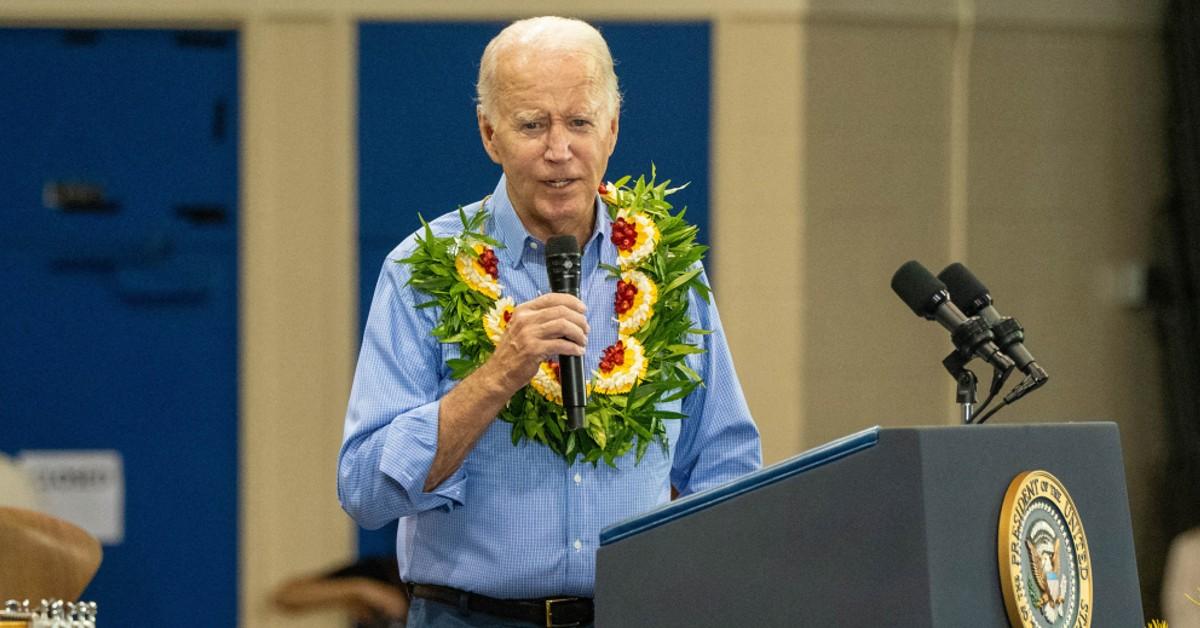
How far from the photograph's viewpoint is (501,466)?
2068 mm

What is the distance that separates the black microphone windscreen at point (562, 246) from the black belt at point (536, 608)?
0.46 metres

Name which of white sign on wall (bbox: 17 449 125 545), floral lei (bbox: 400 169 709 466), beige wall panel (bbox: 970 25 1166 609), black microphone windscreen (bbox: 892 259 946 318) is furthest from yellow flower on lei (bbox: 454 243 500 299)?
beige wall panel (bbox: 970 25 1166 609)

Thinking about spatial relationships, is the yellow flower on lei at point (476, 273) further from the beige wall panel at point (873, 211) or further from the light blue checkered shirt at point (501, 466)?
the beige wall panel at point (873, 211)

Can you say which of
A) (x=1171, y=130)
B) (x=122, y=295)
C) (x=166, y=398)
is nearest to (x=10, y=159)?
(x=122, y=295)

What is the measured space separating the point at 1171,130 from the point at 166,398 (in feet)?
12.1

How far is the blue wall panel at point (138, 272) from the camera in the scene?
17.0 ft

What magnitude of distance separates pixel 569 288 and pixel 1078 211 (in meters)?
3.93

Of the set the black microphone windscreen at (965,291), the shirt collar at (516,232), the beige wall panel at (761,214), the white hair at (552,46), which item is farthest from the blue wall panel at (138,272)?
the black microphone windscreen at (965,291)

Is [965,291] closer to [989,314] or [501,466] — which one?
[989,314]

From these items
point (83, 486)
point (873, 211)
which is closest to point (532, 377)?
point (873, 211)

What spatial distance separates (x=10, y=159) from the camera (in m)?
5.17

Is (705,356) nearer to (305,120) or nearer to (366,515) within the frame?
(366,515)

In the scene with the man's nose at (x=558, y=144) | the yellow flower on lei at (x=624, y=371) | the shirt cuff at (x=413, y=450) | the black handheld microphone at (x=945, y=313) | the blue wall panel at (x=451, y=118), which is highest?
the blue wall panel at (x=451, y=118)

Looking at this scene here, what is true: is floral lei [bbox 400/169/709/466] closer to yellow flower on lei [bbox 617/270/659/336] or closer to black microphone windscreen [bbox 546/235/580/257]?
yellow flower on lei [bbox 617/270/659/336]
